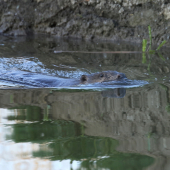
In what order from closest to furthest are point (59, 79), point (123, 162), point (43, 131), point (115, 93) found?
1. point (123, 162)
2. point (43, 131)
3. point (115, 93)
4. point (59, 79)

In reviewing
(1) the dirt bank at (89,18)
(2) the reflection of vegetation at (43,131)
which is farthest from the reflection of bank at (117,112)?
(1) the dirt bank at (89,18)

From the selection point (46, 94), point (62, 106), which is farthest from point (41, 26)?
point (62, 106)

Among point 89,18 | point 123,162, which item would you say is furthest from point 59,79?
point 89,18

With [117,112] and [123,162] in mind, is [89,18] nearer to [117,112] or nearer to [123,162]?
[117,112]

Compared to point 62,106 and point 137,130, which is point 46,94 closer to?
point 62,106

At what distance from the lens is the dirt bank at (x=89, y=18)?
10.1 m

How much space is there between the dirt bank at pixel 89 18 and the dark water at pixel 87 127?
4543mm

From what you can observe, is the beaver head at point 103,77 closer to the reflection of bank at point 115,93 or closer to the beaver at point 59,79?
the beaver at point 59,79

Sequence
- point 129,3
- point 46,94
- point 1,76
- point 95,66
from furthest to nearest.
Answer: point 129,3 → point 95,66 → point 1,76 → point 46,94

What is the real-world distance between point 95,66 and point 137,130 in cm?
472

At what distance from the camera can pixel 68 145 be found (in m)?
2.31

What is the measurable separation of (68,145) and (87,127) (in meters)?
0.45

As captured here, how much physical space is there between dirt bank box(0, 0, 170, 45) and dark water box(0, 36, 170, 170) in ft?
14.9

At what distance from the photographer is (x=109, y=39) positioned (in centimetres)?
1051
